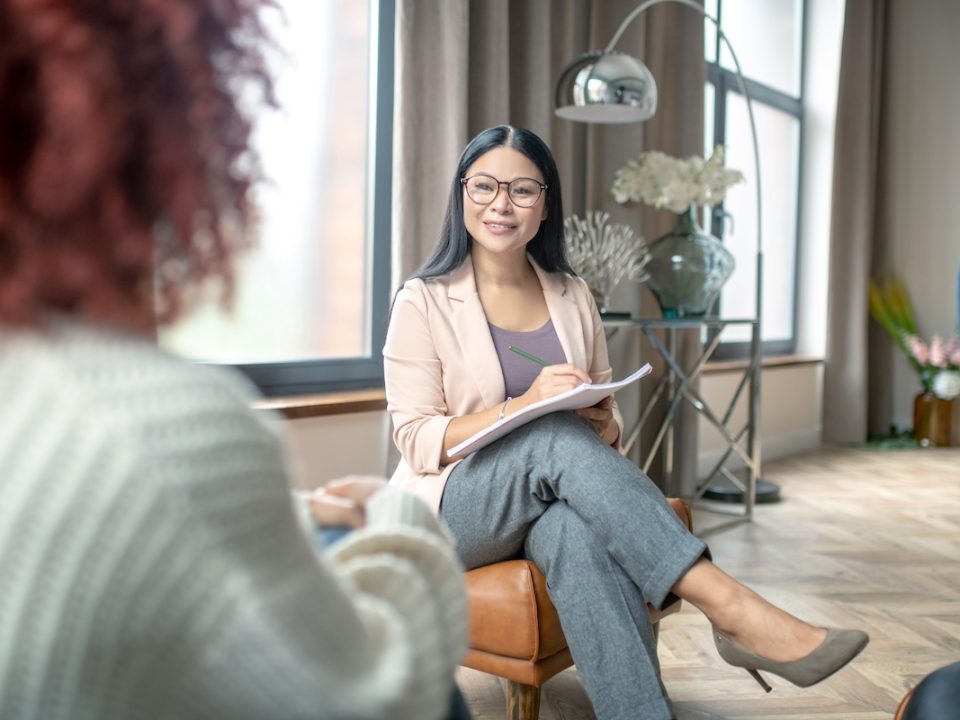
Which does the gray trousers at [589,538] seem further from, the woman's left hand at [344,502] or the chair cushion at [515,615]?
the woman's left hand at [344,502]

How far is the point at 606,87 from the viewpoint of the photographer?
269cm

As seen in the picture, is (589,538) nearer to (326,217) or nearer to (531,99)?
(326,217)

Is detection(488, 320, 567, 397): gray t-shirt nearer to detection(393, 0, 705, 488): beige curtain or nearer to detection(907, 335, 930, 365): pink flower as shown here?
detection(393, 0, 705, 488): beige curtain

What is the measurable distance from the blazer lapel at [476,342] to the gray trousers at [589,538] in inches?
9.1

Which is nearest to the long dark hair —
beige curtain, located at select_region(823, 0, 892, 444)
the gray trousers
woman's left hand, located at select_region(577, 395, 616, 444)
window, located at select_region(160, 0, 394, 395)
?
woman's left hand, located at select_region(577, 395, 616, 444)

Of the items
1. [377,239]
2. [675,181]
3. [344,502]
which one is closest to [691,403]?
[675,181]

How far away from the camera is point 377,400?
271cm

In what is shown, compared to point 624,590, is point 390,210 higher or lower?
higher

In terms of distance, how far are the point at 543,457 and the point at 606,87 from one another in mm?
1491

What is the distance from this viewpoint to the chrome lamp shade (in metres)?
2.70

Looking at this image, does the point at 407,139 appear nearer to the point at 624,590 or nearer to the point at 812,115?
the point at 624,590

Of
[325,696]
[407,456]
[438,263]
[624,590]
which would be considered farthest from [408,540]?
[438,263]

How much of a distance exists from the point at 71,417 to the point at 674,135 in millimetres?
3682

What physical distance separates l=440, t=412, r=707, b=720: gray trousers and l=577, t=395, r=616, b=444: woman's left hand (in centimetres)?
17
